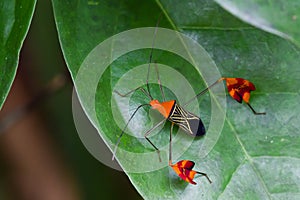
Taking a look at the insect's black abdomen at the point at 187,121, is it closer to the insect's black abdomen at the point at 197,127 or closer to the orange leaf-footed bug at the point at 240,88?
the insect's black abdomen at the point at 197,127

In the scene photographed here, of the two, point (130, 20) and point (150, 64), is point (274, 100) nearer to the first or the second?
point (150, 64)

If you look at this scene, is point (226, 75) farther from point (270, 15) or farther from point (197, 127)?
point (270, 15)

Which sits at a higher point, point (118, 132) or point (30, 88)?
point (118, 132)

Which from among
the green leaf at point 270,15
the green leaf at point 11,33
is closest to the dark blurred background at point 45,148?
the green leaf at point 11,33

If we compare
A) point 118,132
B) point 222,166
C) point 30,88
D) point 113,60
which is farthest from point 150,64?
point 30,88

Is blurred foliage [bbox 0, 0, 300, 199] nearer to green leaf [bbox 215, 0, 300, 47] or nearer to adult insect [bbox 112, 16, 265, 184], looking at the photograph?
adult insect [bbox 112, 16, 265, 184]

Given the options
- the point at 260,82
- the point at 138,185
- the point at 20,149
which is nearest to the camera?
the point at 138,185

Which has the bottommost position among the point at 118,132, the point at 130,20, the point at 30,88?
the point at 30,88
